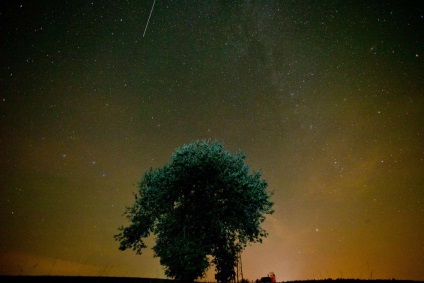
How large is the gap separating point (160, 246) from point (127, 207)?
556 centimetres

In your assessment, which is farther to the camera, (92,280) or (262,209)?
(262,209)

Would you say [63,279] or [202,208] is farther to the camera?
[202,208]

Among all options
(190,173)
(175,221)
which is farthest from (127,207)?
(190,173)

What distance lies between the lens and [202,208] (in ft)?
85.1

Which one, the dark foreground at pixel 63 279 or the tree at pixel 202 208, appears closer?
the dark foreground at pixel 63 279

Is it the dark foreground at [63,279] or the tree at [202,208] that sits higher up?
the tree at [202,208]

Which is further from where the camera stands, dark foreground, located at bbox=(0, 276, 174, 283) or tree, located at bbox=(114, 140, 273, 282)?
tree, located at bbox=(114, 140, 273, 282)

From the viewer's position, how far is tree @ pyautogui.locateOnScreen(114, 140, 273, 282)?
25359 millimetres

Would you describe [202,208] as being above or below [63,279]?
above

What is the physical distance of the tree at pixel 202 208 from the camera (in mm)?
25359

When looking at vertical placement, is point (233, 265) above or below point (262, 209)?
below

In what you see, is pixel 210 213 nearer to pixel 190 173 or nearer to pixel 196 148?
pixel 190 173

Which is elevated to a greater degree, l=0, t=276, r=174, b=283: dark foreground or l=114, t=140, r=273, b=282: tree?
l=114, t=140, r=273, b=282: tree

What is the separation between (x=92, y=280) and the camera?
1661 cm
